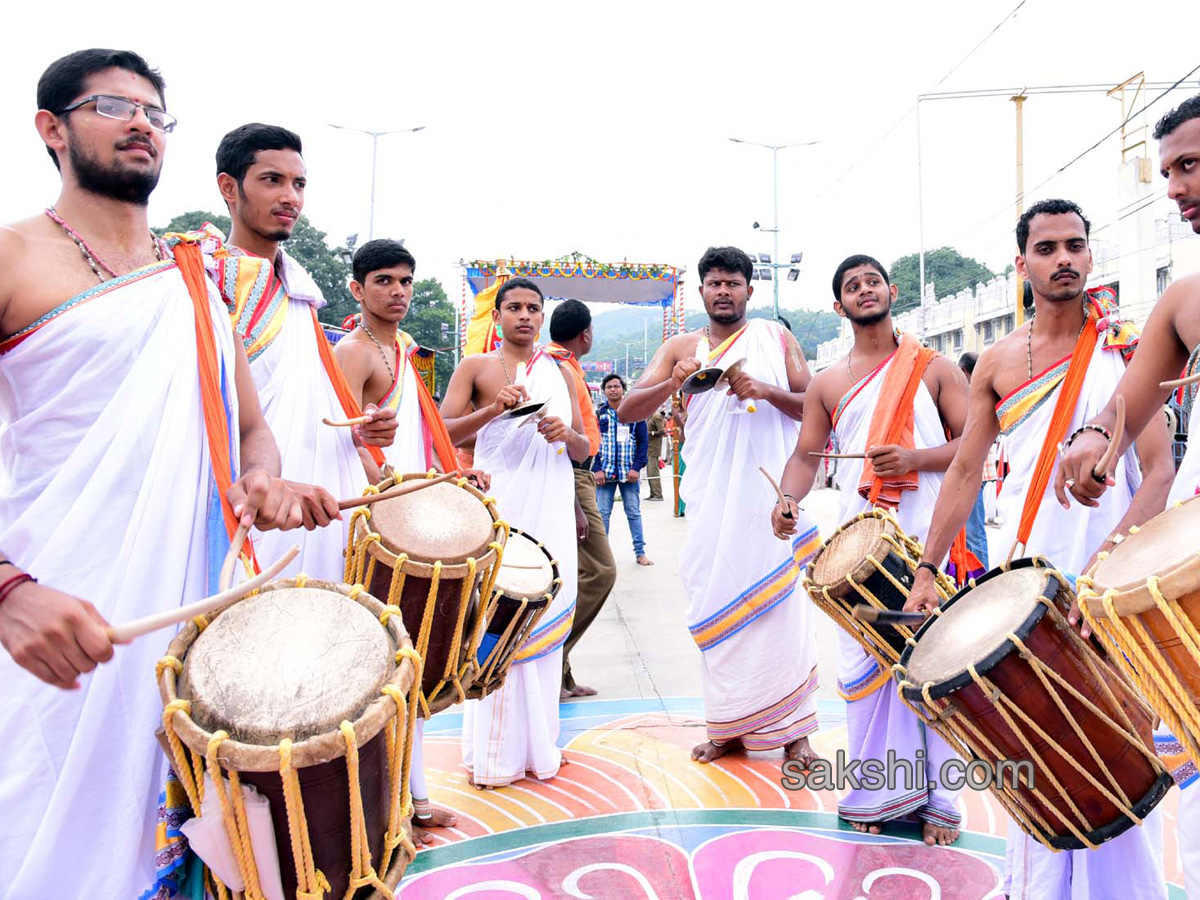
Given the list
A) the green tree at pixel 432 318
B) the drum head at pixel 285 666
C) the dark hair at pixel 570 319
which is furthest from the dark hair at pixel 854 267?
the green tree at pixel 432 318

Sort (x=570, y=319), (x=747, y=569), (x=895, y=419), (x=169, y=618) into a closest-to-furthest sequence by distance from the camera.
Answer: (x=169, y=618), (x=895, y=419), (x=747, y=569), (x=570, y=319)

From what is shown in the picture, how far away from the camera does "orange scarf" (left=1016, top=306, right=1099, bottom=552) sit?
2693mm

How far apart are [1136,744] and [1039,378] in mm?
1242

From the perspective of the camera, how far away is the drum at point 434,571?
2.38 meters

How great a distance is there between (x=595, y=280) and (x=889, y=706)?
15153 millimetres

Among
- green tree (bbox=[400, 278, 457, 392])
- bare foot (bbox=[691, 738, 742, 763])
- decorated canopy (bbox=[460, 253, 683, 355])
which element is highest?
green tree (bbox=[400, 278, 457, 392])

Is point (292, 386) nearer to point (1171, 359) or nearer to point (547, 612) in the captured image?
point (547, 612)

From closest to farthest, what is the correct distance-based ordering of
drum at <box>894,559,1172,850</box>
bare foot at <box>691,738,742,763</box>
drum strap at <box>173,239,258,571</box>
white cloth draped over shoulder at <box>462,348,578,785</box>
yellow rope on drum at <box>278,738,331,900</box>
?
1. yellow rope on drum at <box>278,738,331,900</box>
2. drum strap at <box>173,239,258,571</box>
3. drum at <box>894,559,1172,850</box>
4. white cloth draped over shoulder at <box>462,348,578,785</box>
5. bare foot at <box>691,738,742,763</box>

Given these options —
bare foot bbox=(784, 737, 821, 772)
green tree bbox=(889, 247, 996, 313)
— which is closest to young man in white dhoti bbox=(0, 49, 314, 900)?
bare foot bbox=(784, 737, 821, 772)

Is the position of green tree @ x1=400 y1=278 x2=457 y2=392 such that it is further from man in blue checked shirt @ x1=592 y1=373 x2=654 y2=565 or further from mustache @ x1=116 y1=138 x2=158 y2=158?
mustache @ x1=116 y1=138 x2=158 y2=158

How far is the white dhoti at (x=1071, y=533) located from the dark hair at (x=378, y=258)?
2.47 metres

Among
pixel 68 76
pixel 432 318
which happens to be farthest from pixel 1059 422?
pixel 432 318

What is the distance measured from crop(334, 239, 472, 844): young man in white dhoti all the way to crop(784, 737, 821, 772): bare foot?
5.27 feet

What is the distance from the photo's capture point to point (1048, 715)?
2014 millimetres
